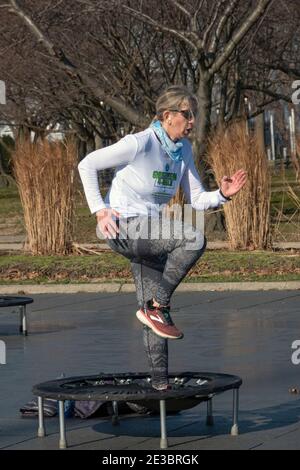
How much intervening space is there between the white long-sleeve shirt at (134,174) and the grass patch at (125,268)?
30.0 feet

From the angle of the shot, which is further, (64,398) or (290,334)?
(290,334)

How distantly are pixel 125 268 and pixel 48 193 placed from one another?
3.04m

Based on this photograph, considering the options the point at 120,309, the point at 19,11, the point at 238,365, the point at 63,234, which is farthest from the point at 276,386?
the point at 19,11

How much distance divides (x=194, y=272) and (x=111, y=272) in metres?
1.12

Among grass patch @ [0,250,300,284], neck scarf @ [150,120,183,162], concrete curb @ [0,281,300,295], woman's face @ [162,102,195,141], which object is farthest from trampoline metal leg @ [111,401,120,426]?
grass patch @ [0,250,300,284]

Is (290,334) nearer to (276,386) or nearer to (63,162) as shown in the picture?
(276,386)

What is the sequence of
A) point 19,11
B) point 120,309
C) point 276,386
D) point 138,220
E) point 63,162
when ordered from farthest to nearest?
point 19,11 < point 63,162 < point 120,309 < point 276,386 < point 138,220

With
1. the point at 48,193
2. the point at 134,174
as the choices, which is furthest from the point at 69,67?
the point at 134,174

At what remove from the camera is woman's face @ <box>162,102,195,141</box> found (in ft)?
24.1

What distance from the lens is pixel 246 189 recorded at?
64.6ft

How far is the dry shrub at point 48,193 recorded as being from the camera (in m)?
20.3

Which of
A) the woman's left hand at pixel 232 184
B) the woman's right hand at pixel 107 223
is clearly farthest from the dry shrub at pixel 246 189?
the woman's right hand at pixel 107 223

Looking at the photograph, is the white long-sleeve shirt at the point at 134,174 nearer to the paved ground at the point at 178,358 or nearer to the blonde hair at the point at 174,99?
the blonde hair at the point at 174,99
